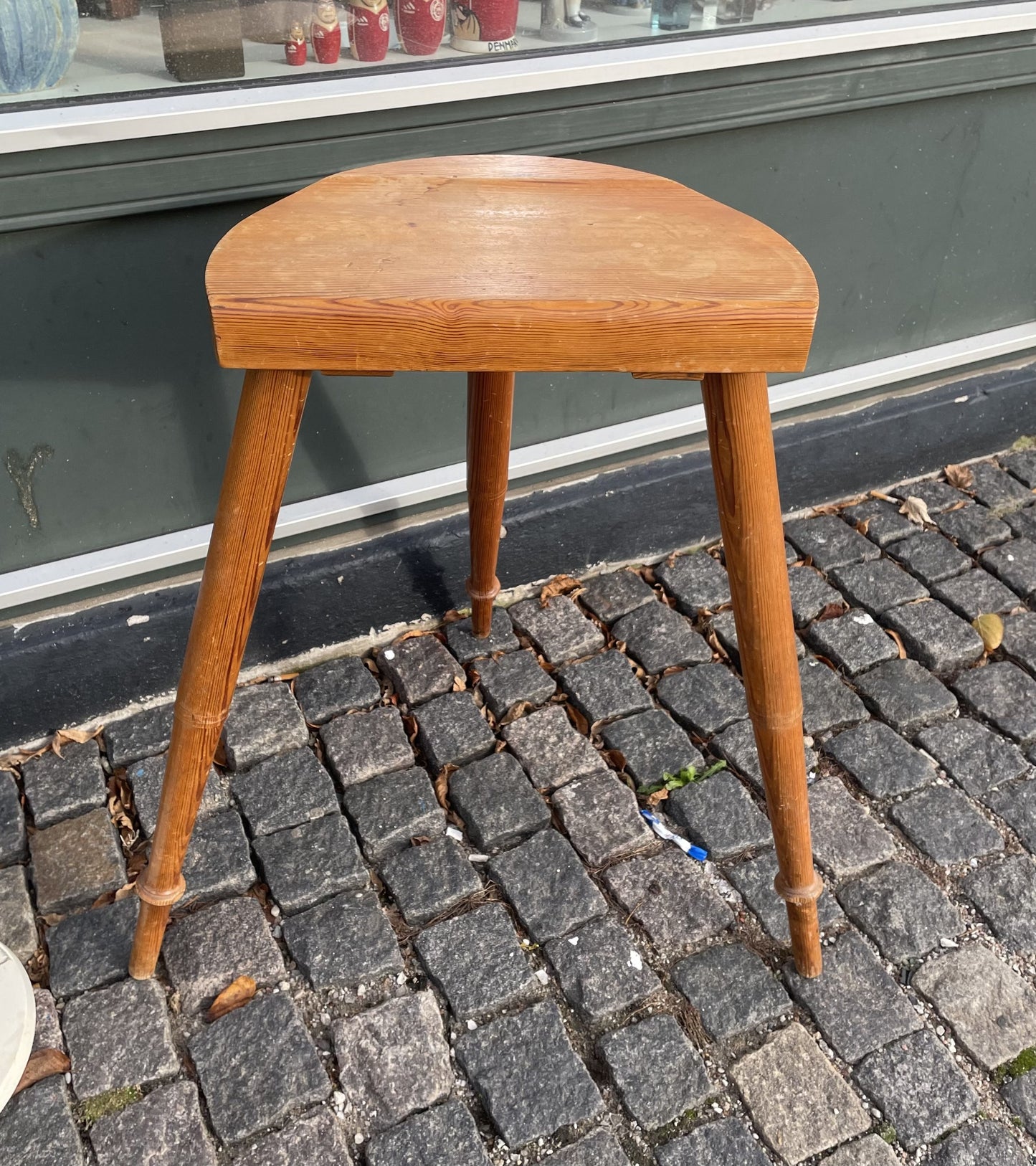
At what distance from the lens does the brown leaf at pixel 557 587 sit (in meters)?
2.63

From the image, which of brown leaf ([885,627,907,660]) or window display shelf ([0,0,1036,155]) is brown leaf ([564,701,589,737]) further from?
window display shelf ([0,0,1036,155])

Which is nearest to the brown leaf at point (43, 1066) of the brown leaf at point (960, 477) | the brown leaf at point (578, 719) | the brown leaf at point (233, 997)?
the brown leaf at point (233, 997)

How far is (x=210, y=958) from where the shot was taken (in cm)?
185

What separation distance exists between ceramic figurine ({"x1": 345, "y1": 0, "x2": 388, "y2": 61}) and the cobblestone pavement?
3.89 feet

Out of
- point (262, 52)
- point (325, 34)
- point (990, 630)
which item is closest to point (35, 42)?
point (262, 52)

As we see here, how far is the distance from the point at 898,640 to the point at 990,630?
21 centimetres

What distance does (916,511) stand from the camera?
294 cm

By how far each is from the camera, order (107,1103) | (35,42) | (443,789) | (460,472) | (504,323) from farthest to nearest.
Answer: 1. (460,472)
2. (443,789)
3. (35,42)
4. (107,1103)
5. (504,323)

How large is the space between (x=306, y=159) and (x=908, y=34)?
4.48 feet

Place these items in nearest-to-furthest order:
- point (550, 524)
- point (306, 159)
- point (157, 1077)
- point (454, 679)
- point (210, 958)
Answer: point (157, 1077) → point (210, 958) → point (306, 159) → point (454, 679) → point (550, 524)

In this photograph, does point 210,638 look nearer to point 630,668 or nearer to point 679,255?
point 679,255

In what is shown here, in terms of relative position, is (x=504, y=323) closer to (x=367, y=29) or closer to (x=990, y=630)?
(x=367, y=29)

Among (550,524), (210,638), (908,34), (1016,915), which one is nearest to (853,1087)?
(1016,915)

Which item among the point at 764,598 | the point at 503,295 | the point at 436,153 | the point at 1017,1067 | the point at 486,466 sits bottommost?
the point at 1017,1067
